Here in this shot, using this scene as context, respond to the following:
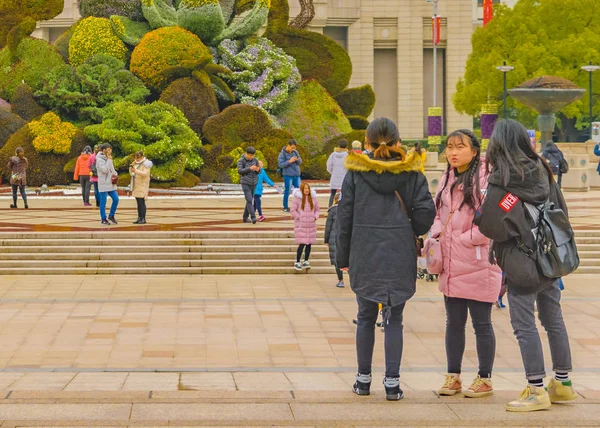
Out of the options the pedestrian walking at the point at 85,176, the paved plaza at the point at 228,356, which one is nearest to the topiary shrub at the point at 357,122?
the pedestrian walking at the point at 85,176

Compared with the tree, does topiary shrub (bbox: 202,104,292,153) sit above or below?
below

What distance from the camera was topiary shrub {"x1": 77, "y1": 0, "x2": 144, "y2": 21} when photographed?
3703 cm

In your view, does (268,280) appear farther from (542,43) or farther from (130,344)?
(542,43)

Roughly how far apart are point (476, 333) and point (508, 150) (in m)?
1.26

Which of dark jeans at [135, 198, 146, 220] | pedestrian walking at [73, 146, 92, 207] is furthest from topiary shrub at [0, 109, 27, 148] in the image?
dark jeans at [135, 198, 146, 220]

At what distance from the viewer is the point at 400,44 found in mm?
67438

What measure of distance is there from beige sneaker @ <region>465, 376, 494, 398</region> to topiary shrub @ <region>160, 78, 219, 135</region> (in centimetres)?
2768

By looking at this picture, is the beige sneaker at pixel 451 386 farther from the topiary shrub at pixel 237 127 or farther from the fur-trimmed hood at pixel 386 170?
the topiary shrub at pixel 237 127

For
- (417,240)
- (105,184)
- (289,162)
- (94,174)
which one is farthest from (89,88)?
(417,240)

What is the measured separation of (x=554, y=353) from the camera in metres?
7.38

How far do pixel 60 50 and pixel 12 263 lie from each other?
21718 millimetres

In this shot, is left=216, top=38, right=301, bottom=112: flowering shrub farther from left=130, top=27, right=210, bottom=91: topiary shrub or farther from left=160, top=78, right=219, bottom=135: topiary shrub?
left=160, top=78, right=219, bottom=135: topiary shrub

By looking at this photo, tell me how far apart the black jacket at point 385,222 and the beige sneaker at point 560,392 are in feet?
3.48

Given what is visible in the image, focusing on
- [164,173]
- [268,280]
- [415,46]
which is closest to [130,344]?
[268,280]
